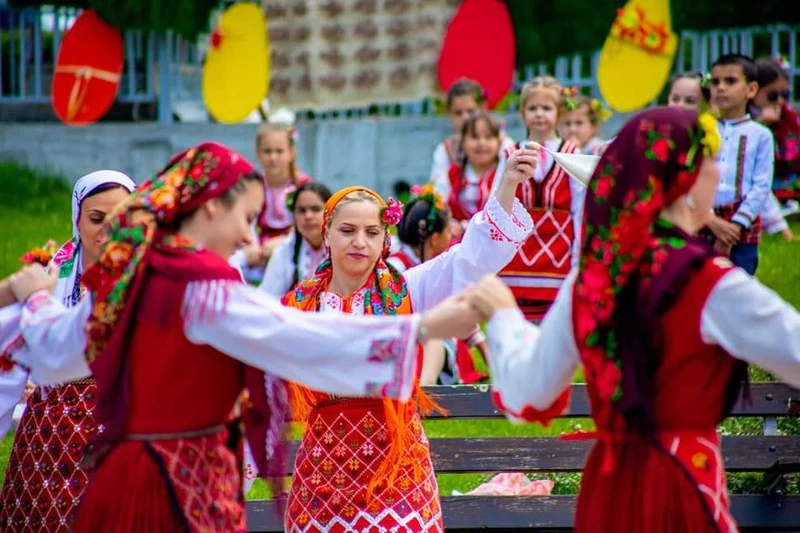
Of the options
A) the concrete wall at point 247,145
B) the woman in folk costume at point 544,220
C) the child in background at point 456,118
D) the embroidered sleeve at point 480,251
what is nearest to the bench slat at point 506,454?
the embroidered sleeve at point 480,251

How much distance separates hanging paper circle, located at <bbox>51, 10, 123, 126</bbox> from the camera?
474 inches

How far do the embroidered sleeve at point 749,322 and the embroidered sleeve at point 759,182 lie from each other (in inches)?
187

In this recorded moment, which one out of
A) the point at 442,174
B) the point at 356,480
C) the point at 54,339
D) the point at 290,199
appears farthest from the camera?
the point at 442,174

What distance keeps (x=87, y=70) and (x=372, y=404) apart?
315 inches

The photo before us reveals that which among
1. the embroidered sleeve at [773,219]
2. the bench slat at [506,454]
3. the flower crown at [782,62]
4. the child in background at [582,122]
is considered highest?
the flower crown at [782,62]

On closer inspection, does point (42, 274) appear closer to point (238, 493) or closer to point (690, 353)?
point (238, 493)

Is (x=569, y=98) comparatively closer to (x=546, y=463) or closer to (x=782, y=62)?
(x=546, y=463)

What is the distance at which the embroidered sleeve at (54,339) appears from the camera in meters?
3.85

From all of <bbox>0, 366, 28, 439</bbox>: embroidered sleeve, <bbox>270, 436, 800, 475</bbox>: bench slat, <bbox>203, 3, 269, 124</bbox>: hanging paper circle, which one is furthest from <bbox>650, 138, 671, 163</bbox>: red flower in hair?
<bbox>203, 3, 269, 124</bbox>: hanging paper circle

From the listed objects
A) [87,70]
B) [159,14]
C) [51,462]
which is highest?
[159,14]

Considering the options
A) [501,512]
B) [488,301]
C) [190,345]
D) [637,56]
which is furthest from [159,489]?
[637,56]

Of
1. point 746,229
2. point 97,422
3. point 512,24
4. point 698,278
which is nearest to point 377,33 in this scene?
point 512,24

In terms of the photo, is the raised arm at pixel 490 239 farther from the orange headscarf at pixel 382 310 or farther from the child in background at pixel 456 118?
the child in background at pixel 456 118

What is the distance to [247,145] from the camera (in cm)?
1210
